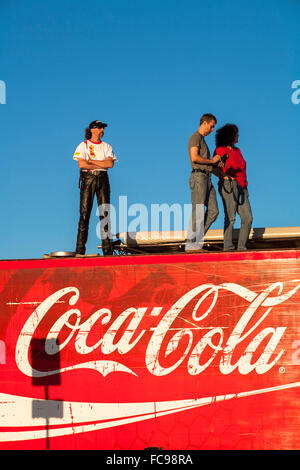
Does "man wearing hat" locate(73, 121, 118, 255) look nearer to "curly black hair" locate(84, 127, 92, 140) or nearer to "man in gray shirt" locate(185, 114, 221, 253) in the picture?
"curly black hair" locate(84, 127, 92, 140)

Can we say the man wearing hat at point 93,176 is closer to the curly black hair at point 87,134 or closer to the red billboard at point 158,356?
the curly black hair at point 87,134

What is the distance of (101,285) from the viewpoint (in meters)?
8.91

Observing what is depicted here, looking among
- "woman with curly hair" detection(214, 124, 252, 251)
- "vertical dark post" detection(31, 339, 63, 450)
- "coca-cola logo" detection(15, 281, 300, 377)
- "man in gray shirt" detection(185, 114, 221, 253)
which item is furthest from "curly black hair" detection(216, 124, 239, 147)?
"vertical dark post" detection(31, 339, 63, 450)

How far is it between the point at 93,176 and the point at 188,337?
2900mm

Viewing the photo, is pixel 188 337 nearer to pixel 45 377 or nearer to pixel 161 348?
pixel 161 348

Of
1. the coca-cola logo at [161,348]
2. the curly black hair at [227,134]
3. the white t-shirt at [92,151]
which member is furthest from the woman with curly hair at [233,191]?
the white t-shirt at [92,151]

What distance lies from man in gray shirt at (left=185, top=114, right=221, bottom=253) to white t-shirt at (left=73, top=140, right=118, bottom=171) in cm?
127

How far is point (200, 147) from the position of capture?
380 inches

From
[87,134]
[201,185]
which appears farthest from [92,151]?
[201,185]

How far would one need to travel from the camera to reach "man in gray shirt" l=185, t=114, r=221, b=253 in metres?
9.48

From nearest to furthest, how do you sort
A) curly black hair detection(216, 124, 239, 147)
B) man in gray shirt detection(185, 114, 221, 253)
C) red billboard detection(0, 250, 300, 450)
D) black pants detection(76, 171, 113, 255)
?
red billboard detection(0, 250, 300, 450) → man in gray shirt detection(185, 114, 221, 253) → curly black hair detection(216, 124, 239, 147) → black pants detection(76, 171, 113, 255)

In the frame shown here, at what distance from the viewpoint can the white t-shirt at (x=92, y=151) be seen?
9.80 m

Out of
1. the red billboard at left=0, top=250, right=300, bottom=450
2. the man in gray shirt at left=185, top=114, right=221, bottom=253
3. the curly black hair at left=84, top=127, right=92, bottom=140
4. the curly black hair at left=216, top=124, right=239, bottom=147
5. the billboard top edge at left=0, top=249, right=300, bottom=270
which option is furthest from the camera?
the curly black hair at left=84, top=127, right=92, bottom=140
